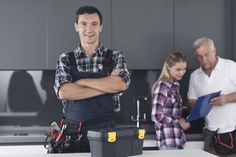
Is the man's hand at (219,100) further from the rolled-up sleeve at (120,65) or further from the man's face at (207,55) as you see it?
the rolled-up sleeve at (120,65)

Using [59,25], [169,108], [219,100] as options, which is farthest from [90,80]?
[59,25]

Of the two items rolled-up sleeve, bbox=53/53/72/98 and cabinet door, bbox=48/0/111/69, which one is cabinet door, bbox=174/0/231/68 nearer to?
cabinet door, bbox=48/0/111/69

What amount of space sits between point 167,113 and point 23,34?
152cm

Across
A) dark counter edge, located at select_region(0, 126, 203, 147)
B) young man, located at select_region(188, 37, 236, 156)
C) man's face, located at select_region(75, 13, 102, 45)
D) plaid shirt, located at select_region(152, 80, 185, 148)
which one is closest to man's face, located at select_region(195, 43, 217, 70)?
young man, located at select_region(188, 37, 236, 156)

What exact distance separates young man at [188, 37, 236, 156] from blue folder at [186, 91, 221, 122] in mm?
56

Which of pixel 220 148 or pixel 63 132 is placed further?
pixel 220 148

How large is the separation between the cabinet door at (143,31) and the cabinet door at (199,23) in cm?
9

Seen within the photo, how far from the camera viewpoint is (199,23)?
3.88 m

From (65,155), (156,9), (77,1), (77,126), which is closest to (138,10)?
(156,9)

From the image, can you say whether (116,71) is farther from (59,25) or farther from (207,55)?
(59,25)

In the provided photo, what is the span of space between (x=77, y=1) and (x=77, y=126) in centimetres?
170

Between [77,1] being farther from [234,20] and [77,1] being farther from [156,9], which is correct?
[234,20]

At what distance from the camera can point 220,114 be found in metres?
3.34

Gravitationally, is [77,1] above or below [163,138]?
above
